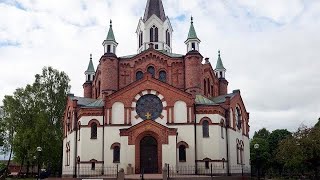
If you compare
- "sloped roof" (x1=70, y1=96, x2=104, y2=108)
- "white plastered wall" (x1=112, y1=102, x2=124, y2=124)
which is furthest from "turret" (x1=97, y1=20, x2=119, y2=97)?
"white plastered wall" (x1=112, y1=102, x2=124, y2=124)

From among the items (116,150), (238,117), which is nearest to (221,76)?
(238,117)

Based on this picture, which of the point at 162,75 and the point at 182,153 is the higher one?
the point at 162,75

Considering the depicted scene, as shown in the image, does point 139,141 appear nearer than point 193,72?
Yes

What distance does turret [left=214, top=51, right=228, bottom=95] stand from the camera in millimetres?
62188

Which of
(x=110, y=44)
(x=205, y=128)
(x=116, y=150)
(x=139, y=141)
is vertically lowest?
(x=116, y=150)

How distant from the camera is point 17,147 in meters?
56.6

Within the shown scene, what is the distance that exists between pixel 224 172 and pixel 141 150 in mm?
9992

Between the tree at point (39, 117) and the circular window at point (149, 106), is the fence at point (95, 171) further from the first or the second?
the tree at point (39, 117)

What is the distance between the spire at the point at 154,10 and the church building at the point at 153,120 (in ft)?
22.3

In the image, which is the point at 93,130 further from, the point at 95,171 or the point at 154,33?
the point at 154,33

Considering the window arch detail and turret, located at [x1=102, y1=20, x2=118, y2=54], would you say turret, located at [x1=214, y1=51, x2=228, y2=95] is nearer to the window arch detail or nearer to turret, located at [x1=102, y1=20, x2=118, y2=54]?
turret, located at [x1=102, y1=20, x2=118, y2=54]

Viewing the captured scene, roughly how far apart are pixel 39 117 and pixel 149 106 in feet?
64.3

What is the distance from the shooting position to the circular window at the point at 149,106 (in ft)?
153

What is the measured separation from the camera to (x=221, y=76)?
62.9m
